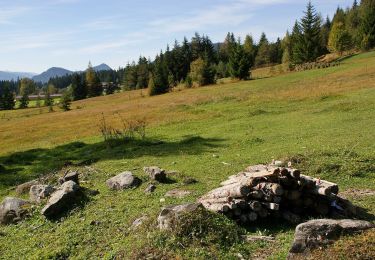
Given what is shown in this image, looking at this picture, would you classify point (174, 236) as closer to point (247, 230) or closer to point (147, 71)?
point (247, 230)

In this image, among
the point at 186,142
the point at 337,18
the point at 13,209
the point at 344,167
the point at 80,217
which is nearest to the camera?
the point at 80,217

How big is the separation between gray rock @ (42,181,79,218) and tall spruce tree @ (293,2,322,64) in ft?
296

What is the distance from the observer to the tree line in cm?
9975

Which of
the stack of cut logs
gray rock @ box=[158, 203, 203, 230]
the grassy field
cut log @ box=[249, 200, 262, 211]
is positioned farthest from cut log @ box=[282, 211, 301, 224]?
gray rock @ box=[158, 203, 203, 230]

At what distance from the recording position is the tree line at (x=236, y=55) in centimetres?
9975

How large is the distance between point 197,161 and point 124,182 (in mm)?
6138

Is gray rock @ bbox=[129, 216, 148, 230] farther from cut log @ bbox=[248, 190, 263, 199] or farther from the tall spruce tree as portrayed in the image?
the tall spruce tree

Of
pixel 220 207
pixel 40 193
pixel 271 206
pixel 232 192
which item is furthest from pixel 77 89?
pixel 271 206

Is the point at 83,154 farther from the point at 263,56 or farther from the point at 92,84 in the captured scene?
the point at 92,84

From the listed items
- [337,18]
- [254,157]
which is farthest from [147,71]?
[254,157]

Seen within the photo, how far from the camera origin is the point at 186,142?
31672 mm

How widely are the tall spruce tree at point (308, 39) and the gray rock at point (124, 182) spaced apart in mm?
87781

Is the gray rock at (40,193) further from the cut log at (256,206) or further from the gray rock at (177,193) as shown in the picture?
the cut log at (256,206)

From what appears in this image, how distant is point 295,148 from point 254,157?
109 inches
